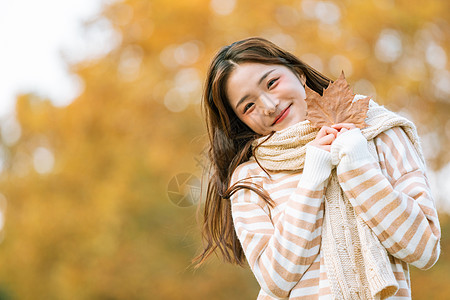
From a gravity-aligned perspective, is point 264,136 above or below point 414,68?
above

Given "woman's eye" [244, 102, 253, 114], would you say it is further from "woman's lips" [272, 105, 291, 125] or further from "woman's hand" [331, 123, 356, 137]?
"woman's hand" [331, 123, 356, 137]

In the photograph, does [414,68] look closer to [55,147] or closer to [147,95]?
[147,95]

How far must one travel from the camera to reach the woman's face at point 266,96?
1.80 metres

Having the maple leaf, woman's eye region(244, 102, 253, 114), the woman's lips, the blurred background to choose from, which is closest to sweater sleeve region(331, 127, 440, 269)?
the maple leaf

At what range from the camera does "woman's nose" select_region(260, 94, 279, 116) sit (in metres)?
1.79

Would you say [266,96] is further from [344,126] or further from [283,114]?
[344,126]

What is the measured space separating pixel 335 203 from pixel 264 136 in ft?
1.25

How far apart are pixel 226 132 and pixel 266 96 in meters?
0.30

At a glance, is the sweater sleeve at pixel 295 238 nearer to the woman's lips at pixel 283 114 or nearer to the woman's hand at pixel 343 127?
the woman's hand at pixel 343 127

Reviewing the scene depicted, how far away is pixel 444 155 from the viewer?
6246 mm

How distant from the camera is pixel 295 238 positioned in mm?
1572

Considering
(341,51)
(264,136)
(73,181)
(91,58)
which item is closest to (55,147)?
(73,181)

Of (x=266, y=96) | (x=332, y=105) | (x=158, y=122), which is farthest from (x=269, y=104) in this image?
(x=158, y=122)

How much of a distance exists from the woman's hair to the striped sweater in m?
0.25
